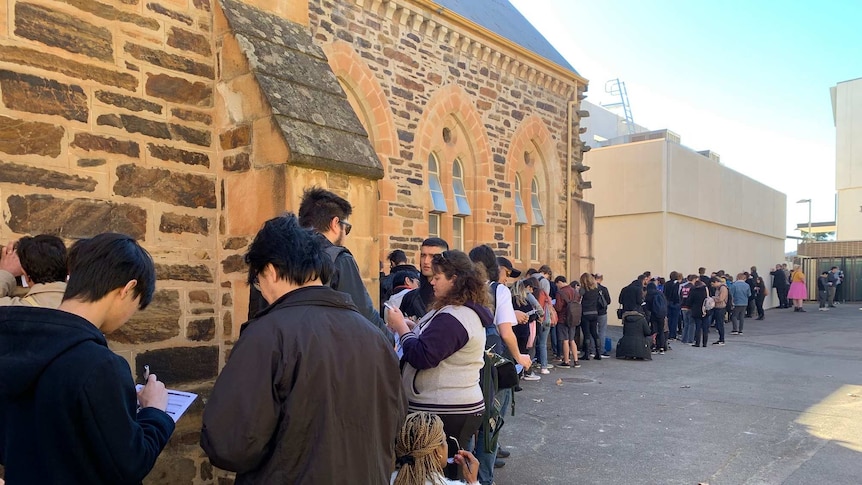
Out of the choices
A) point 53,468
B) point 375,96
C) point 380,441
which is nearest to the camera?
point 53,468

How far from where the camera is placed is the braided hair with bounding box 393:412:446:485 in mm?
2893

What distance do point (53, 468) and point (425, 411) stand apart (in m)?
1.96

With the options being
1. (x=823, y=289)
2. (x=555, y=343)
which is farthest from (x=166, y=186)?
(x=823, y=289)

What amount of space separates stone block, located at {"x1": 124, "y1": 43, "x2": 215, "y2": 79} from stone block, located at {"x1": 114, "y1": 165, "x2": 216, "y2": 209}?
718 mm

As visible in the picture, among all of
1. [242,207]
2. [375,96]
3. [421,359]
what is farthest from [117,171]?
[375,96]

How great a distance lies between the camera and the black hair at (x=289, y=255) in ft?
6.70

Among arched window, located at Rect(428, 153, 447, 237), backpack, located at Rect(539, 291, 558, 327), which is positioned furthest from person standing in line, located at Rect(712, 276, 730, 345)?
arched window, located at Rect(428, 153, 447, 237)

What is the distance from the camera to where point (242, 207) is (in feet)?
13.3

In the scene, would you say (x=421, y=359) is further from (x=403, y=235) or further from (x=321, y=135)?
(x=403, y=235)

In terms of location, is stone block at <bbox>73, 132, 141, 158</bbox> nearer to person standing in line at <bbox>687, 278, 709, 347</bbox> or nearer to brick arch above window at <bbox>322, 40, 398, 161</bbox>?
brick arch above window at <bbox>322, 40, 398, 161</bbox>

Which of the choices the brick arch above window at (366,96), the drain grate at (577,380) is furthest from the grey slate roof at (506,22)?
the drain grate at (577,380)

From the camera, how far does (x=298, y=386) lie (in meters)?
1.86

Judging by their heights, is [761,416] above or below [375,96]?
below

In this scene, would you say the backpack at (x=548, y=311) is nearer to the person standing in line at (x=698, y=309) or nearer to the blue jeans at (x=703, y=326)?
the person standing in line at (x=698, y=309)
